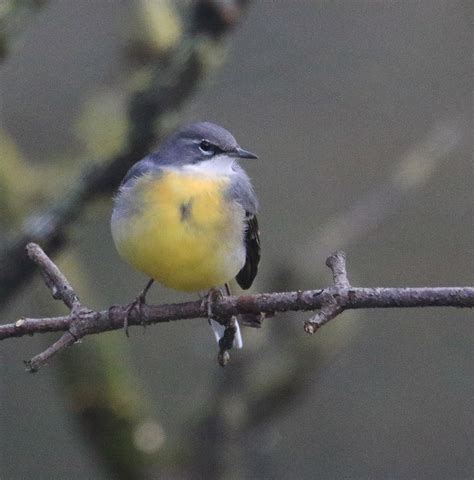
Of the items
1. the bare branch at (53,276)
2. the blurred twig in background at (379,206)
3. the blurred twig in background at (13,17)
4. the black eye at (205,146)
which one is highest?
the blurred twig in background at (13,17)

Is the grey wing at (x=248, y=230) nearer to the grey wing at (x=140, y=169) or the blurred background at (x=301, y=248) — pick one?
the grey wing at (x=140, y=169)

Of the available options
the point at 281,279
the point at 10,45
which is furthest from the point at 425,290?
the point at 281,279

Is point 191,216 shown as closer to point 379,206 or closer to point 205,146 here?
point 205,146

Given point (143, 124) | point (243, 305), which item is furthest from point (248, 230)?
point (243, 305)

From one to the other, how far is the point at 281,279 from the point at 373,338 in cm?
345

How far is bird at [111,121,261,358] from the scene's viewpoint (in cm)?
502

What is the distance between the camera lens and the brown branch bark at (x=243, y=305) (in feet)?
10.8

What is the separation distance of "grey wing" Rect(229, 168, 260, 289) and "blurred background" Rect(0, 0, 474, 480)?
1203 mm

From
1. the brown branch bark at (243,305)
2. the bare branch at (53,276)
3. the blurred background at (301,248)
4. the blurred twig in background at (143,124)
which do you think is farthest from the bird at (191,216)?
the blurred background at (301,248)

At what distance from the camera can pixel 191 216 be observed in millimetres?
5082

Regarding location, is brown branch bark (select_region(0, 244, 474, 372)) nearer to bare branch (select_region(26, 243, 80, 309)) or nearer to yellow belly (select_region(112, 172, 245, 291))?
bare branch (select_region(26, 243, 80, 309))

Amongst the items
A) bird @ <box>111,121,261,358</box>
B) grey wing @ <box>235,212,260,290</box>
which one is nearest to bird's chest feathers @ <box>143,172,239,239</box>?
bird @ <box>111,121,261,358</box>

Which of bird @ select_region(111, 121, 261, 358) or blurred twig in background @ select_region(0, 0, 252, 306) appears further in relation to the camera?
blurred twig in background @ select_region(0, 0, 252, 306)

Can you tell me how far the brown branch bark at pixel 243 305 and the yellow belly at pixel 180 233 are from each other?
770 mm
